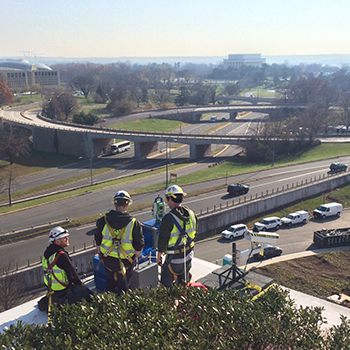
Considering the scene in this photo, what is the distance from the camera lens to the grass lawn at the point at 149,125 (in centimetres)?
8280

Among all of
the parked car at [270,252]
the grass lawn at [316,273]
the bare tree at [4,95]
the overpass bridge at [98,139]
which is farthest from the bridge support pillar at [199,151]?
Result: the bare tree at [4,95]

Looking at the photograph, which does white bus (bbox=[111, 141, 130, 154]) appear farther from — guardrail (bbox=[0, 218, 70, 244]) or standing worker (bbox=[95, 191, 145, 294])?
standing worker (bbox=[95, 191, 145, 294])

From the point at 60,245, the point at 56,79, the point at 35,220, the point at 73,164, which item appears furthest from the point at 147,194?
the point at 56,79

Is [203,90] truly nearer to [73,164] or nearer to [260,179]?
[73,164]

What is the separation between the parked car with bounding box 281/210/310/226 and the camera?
35.1m

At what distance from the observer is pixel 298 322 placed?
8055mm

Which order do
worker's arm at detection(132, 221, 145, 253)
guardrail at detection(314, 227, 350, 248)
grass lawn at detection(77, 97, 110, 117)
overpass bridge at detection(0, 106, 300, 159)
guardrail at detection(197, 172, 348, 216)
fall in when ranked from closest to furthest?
worker's arm at detection(132, 221, 145, 253)
guardrail at detection(314, 227, 350, 248)
guardrail at detection(197, 172, 348, 216)
overpass bridge at detection(0, 106, 300, 159)
grass lawn at detection(77, 97, 110, 117)

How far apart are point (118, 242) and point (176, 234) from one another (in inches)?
47.3

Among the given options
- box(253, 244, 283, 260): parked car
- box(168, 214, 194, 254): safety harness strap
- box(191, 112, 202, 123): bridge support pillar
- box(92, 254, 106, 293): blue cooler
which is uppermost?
box(168, 214, 194, 254): safety harness strap

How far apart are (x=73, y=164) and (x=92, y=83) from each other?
7573 centimetres

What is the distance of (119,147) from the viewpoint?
6981cm

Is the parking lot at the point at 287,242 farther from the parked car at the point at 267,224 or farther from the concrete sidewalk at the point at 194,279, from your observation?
the concrete sidewalk at the point at 194,279

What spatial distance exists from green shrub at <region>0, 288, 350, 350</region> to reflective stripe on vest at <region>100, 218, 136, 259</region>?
92 centimetres

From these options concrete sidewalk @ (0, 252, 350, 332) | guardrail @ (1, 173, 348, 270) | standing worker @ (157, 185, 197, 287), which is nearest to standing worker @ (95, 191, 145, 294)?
standing worker @ (157, 185, 197, 287)
